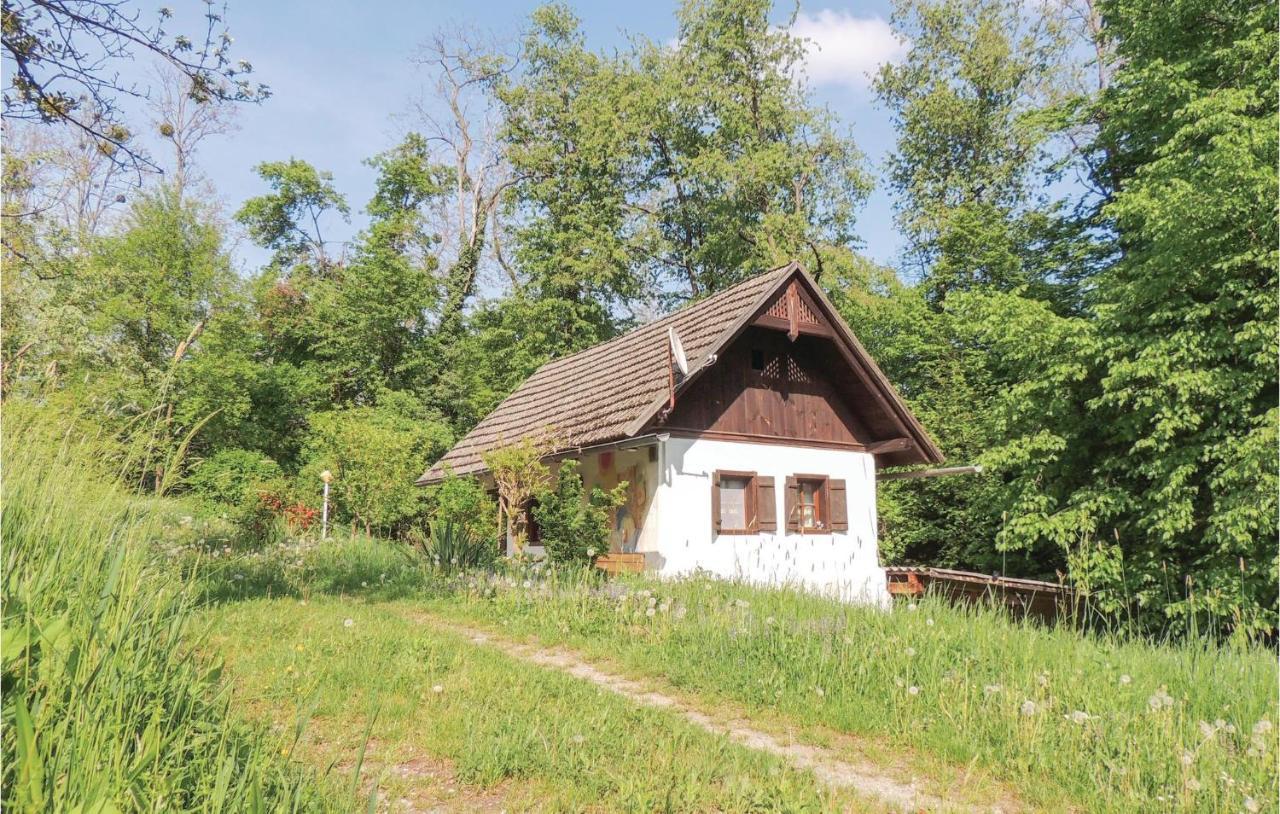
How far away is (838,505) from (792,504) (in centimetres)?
118

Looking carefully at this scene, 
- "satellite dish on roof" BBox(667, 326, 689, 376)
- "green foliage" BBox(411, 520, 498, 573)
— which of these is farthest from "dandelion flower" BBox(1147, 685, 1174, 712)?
"satellite dish on roof" BBox(667, 326, 689, 376)

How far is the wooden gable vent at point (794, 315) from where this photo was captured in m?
14.5

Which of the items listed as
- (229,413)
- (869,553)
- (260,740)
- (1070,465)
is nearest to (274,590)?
(260,740)

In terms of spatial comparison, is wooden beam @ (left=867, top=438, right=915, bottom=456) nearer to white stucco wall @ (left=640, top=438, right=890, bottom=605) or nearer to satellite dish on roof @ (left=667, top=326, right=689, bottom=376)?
white stucco wall @ (left=640, top=438, right=890, bottom=605)

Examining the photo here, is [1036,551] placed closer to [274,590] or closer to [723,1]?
[274,590]

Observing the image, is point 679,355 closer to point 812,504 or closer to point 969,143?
point 812,504

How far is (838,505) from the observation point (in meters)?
15.8

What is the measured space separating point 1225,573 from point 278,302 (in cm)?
3199

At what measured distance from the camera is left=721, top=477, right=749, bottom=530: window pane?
14.6 metres

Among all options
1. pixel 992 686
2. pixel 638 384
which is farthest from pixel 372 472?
pixel 992 686

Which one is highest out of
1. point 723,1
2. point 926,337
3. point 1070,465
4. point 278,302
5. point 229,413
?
point 723,1

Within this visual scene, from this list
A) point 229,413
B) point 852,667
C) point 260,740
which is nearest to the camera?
point 260,740

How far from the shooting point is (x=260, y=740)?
3355mm

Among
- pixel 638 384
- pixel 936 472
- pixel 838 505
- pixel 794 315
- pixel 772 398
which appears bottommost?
pixel 838 505
